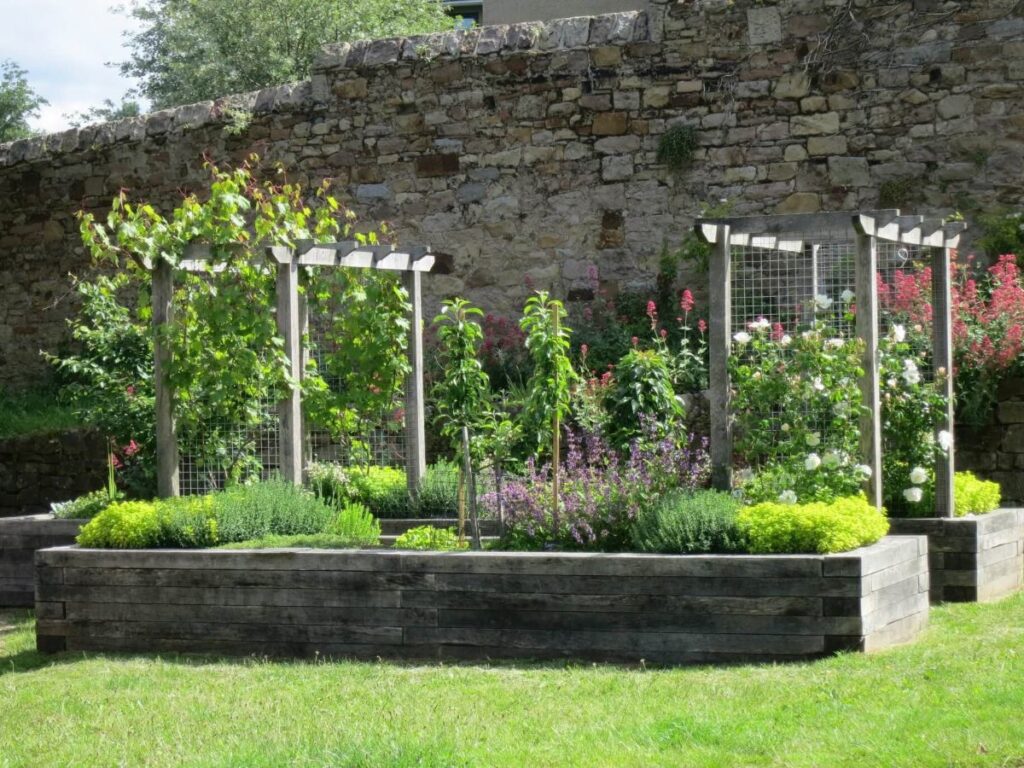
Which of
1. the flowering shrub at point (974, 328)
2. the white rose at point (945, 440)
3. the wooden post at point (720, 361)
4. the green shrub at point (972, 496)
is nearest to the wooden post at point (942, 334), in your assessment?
the white rose at point (945, 440)

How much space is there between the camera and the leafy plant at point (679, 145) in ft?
39.3

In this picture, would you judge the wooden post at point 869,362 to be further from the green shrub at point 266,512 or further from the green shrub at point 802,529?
the green shrub at point 266,512

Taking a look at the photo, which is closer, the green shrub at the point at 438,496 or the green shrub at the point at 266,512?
the green shrub at the point at 266,512

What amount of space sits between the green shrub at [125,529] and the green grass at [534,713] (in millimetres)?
796

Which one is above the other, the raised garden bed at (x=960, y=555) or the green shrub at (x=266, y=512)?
the green shrub at (x=266, y=512)

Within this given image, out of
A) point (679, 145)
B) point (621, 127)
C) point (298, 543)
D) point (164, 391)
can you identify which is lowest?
point (298, 543)

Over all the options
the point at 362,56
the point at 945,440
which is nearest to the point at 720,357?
the point at 945,440

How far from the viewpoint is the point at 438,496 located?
9031 millimetres

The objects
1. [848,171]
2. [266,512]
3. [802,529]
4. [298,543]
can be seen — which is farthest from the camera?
[848,171]

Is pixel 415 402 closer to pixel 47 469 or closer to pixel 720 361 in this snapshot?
pixel 720 361

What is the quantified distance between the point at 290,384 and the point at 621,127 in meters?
4.94

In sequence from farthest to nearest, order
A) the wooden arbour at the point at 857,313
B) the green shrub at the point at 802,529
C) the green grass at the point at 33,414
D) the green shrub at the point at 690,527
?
the green grass at the point at 33,414 → the wooden arbour at the point at 857,313 → the green shrub at the point at 690,527 → the green shrub at the point at 802,529

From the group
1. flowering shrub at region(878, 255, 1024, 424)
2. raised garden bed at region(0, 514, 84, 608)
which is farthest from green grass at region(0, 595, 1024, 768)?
flowering shrub at region(878, 255, 1024, 424)

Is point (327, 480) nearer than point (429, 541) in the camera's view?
No
